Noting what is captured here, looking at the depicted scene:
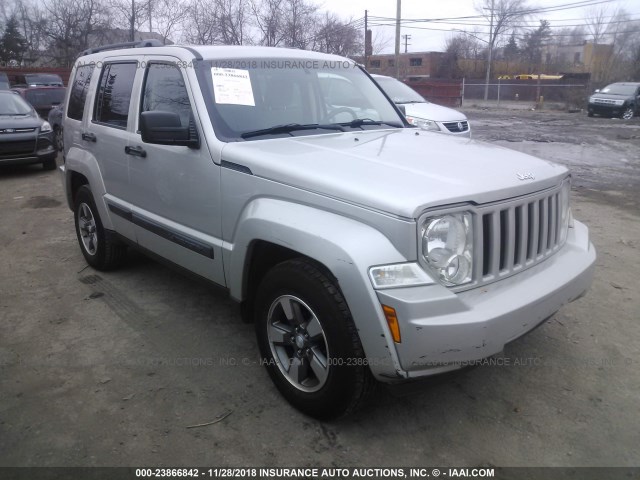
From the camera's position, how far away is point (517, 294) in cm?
255

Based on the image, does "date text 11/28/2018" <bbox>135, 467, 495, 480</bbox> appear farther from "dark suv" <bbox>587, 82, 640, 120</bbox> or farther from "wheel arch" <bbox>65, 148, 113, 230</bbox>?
"dark suv" <bbox>587, 82, 640, 120</bbox>

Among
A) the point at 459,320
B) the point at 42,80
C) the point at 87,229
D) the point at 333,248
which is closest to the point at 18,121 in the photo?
the point at 87,229

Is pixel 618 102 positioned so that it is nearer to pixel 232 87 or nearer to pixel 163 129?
pixel 232 87

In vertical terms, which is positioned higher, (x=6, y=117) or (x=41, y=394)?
(x=6, y=117)

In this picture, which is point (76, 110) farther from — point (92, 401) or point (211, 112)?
point (92, 401)

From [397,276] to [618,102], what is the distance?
84.7 feet

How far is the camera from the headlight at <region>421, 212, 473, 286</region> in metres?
2.37

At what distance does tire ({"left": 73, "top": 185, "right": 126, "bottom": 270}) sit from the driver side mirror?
181 centimetres

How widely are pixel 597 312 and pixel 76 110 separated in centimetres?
486

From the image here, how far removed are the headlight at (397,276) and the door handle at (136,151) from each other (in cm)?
224

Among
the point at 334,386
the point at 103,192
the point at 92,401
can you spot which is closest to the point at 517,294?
the point at 334,386

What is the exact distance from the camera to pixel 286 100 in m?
3.62

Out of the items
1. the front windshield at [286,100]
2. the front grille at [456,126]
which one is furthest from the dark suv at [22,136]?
the front windshield at [286,100]

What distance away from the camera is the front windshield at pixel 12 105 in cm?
1049
